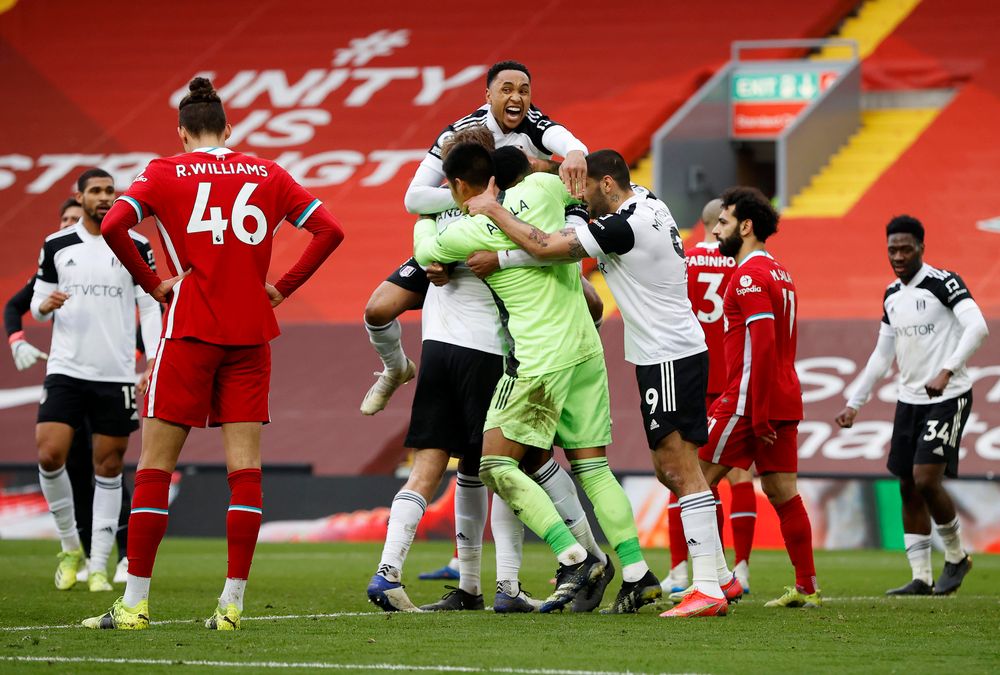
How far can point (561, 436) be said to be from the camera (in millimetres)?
7066

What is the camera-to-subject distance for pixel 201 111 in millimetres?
6258

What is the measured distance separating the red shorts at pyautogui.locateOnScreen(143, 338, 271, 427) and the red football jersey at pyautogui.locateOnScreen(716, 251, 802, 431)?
2.76 meters

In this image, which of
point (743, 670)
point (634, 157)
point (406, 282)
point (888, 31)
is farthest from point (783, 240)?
point (743, 670)

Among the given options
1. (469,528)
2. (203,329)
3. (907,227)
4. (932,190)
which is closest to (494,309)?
(469,528)

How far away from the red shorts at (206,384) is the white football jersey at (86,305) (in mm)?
3124

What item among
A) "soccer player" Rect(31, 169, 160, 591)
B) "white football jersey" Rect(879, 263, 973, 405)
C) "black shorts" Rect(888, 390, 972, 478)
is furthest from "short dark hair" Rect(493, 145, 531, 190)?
"black shorts" Rect(888, 390, 972, 478)

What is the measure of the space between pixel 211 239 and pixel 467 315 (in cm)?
158

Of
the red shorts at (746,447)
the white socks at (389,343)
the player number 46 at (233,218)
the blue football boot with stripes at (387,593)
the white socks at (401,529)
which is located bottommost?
the blue football boot with stripes at (387,593)

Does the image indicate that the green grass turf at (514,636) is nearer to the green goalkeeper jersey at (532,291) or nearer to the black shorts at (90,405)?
the black shorts at (90,405)

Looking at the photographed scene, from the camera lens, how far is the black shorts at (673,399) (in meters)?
6.90

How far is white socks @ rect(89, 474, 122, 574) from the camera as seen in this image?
8.83 m

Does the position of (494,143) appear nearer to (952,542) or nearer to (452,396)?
(452,396)

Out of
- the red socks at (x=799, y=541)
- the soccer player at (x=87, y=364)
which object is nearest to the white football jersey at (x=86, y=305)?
the soccer player at (x=87, y=364)

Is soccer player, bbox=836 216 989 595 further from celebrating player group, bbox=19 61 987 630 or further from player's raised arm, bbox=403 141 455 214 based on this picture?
player's raised arm, bbox=403 141 455 214
